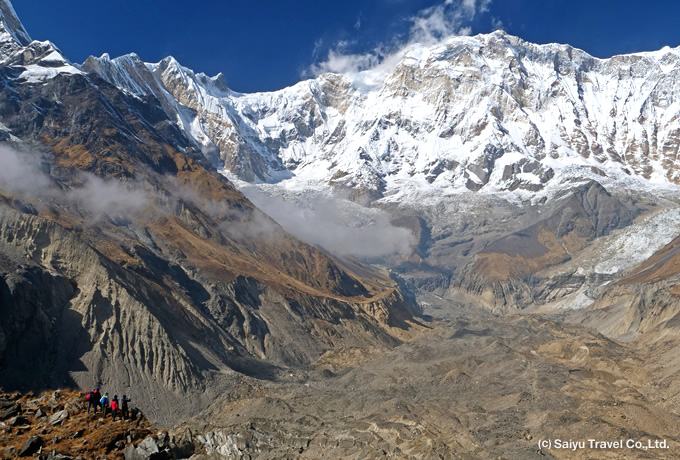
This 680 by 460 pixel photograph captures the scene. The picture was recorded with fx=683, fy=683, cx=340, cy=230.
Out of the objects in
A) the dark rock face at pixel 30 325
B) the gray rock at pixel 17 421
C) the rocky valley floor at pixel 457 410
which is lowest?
the rocky valley floor at pixel 457 410

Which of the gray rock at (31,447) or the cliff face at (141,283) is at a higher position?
the cliff face at (141,283)

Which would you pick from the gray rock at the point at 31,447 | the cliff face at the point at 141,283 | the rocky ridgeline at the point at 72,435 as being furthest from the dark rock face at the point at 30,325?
the gray rock at the point at 31,447

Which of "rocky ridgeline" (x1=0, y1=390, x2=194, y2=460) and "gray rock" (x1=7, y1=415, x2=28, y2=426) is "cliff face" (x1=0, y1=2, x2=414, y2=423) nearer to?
"rocky ridgeline" (x1=0, y1=390, x2=194, y2=460)

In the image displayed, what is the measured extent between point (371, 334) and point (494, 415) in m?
74.2

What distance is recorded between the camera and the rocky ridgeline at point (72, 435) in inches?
1086

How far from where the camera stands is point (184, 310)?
4237 inches

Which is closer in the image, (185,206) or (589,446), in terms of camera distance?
(589,446)

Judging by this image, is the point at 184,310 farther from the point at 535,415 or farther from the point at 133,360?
the point at 535,415

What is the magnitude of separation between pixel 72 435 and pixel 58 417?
7.15 feet

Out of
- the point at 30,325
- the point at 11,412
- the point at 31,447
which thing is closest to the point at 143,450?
the point at 31,447

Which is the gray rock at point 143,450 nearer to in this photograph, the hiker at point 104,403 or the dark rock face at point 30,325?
the hiker at point 104,403

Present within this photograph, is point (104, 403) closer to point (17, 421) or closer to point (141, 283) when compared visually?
point (17, 421)

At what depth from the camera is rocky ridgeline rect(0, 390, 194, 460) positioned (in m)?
27.6

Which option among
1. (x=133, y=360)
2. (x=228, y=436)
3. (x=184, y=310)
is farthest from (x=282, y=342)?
(x=228, y=436)
